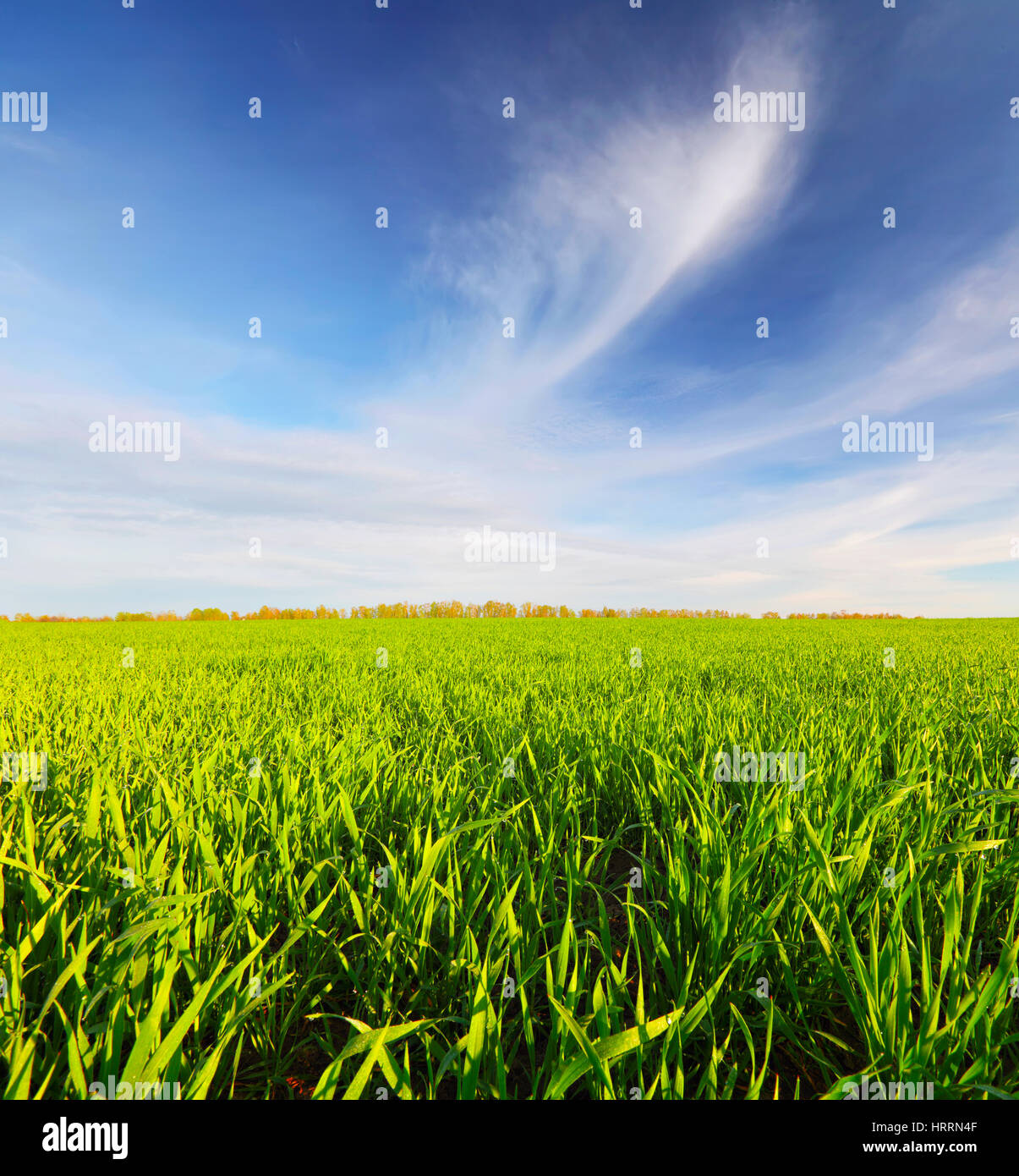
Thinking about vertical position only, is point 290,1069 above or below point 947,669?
below

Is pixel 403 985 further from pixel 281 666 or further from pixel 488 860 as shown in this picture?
pixel 281 666

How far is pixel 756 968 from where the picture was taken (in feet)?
4.89

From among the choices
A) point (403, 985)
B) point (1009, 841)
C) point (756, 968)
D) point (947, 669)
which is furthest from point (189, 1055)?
point (947, 669)

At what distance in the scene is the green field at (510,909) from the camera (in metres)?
1.18

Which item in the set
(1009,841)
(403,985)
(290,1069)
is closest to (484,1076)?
(403,985)

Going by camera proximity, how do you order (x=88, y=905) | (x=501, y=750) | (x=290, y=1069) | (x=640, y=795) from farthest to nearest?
(x=501, y=750) → (x=640, y=795) → (x=88, y=905) → (x=290, y=1069)

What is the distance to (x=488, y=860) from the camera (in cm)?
189

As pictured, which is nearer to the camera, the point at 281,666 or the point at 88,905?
the point at 88,905

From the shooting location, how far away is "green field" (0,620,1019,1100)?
1.18 meters

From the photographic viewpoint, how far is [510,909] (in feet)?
4.66

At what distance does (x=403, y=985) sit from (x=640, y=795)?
4.38 ft
